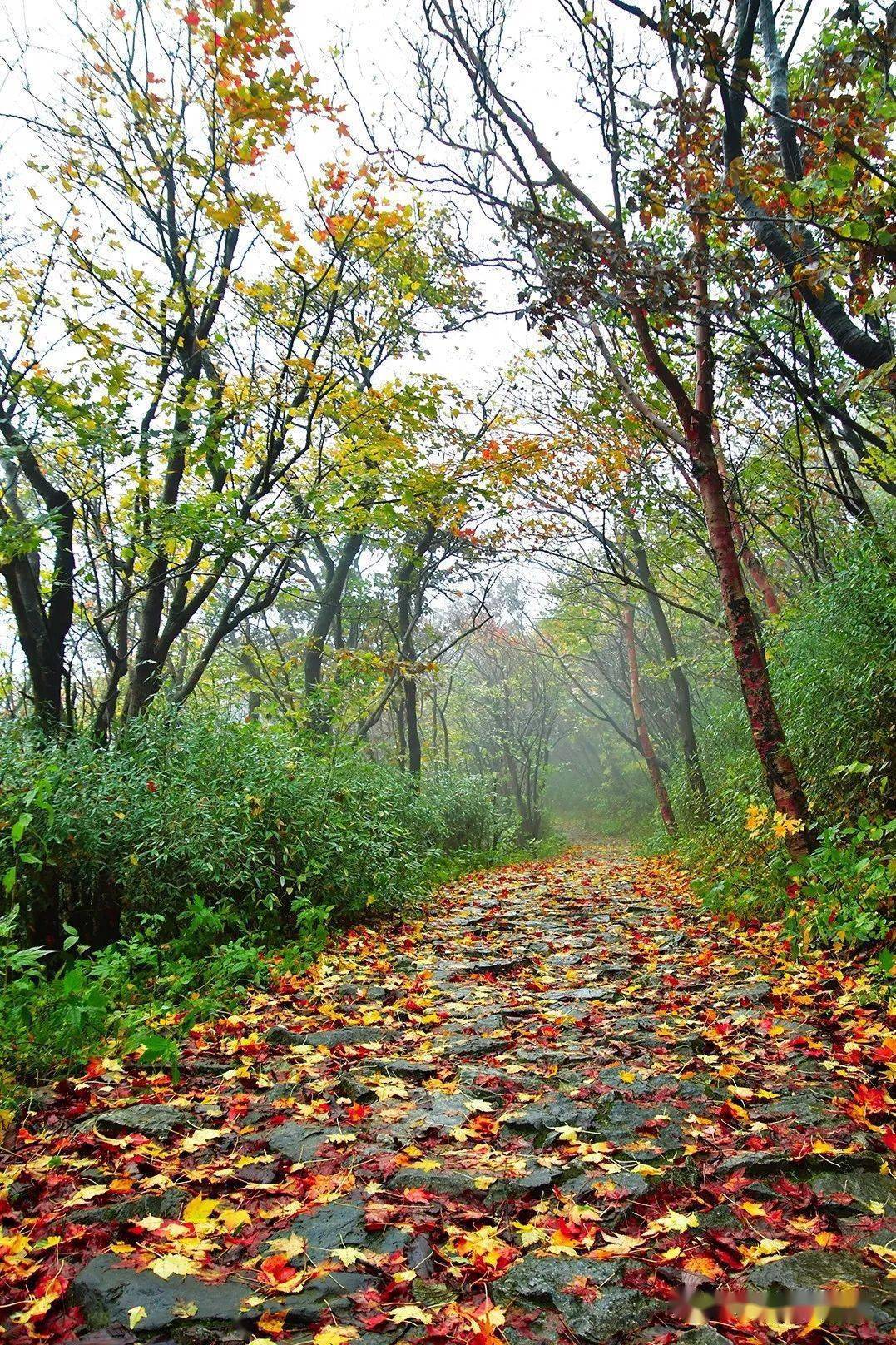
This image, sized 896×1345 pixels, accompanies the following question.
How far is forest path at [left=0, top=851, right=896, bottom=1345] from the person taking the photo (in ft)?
5.85

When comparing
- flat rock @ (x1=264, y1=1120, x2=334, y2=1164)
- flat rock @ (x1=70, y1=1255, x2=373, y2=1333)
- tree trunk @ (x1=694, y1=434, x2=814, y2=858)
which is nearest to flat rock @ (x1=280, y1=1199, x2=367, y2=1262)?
flat rock @ (x1=70, y1=1255, x2=373, y2=1333)

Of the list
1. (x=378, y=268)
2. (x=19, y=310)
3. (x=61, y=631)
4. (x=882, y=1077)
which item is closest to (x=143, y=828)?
(x=61, y=631)

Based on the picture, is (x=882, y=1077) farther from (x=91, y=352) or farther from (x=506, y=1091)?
(x=91, y=352)

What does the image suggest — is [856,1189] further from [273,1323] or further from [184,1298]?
[184,1298]

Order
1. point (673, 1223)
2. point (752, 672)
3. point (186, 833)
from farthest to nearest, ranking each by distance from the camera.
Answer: point (752, 672) → point (186, 833) → point (673, 1223)

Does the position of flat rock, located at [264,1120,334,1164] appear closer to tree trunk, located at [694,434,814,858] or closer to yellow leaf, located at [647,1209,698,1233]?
yellow leaf, located at [647,1209,698,1233]

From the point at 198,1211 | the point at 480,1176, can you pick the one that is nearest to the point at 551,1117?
the point at 480,1176

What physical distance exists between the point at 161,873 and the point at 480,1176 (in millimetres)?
3201

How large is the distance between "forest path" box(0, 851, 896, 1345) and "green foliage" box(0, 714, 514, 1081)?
35cm

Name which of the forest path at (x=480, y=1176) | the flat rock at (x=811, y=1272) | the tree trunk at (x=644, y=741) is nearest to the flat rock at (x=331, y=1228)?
the forest path at (x=480, y=1176)

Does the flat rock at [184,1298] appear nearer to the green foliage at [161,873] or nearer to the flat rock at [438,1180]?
the flat rock at [438,1180]

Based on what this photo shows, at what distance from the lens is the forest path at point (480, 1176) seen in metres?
1.78

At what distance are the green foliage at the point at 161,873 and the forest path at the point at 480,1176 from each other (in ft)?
1.15

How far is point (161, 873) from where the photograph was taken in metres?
4.91
